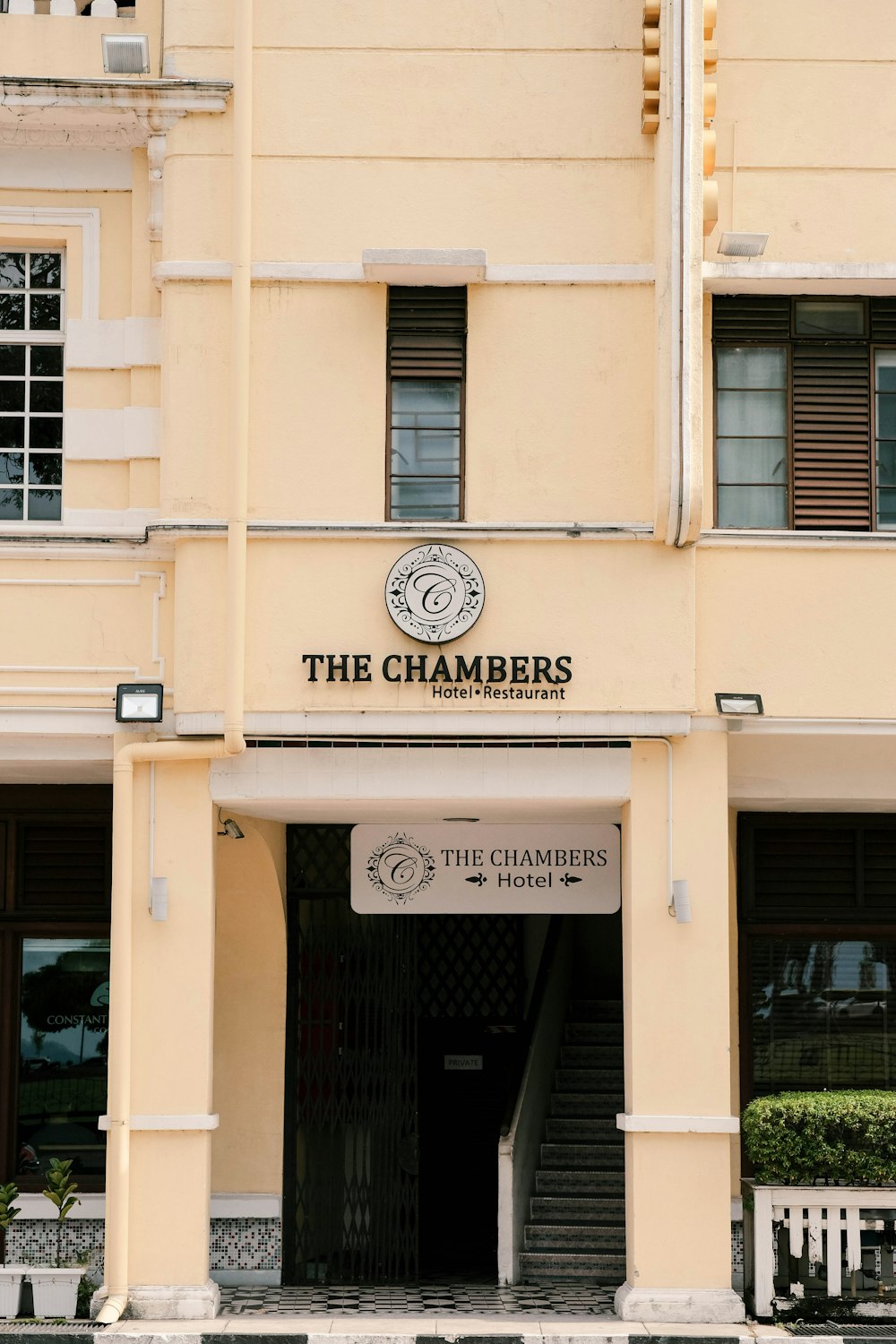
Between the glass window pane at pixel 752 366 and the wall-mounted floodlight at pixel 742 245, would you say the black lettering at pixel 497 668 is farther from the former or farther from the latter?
the wall-mounted floodlight at pixel 742 245

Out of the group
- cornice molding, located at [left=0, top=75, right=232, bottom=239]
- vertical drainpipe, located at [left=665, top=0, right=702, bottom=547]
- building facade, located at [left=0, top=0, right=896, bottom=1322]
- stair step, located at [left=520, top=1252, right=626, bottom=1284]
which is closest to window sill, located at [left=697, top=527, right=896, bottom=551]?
building facade, located at [left=0, top=0, right=896, bottom=1322]

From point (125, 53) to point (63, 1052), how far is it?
23.4 ft

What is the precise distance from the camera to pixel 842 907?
13.5m

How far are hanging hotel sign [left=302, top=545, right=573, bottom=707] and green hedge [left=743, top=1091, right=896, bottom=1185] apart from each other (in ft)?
10.4

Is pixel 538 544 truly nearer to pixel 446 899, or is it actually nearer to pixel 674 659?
pixel 674 659

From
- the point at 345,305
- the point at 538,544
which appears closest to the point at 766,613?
the point at 538,544

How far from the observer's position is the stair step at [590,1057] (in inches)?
607

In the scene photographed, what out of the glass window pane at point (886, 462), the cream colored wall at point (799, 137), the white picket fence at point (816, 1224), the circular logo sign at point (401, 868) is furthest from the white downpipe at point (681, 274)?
the white picket fence at point (816, 1224)

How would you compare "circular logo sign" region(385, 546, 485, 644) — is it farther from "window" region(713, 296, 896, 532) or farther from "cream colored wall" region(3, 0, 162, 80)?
"cream colored wall" region(3, 0, 162, 80)

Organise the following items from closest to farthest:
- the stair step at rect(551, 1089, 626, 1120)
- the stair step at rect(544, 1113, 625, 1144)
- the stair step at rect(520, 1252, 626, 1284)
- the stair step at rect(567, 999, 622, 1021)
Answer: the stair step at rect(520, 1252, 626, 1284), the stair step at rect(544, 1113, 625, 1144), the stair step at rect(551, 1089, 626, 1120), the stair step at rect(567, 999, 622, 1021)

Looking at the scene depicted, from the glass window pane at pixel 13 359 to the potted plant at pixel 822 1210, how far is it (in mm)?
7163

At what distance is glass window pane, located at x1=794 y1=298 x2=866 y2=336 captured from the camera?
39.6ft

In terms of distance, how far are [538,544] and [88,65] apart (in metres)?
4.55

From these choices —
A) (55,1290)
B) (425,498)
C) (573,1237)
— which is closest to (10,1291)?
(55,1290)
